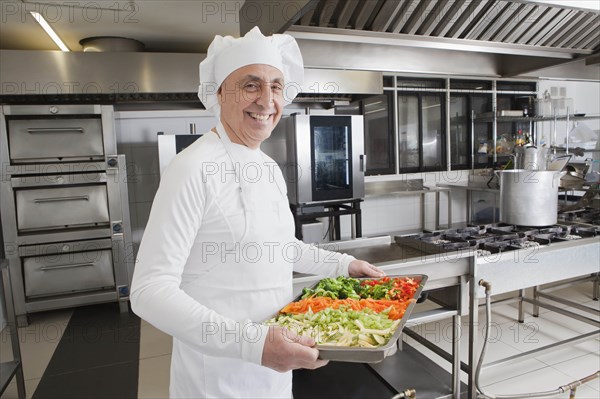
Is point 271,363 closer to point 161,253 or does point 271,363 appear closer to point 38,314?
point 161,253

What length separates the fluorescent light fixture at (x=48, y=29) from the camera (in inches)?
122

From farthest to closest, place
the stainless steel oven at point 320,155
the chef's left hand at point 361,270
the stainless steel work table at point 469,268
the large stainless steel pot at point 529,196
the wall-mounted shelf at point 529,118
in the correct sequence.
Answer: the wall-mounted shelf at point 529,118 < the stainless steel oven at point 320,155 < the large stainless steel pot at point 529,196 < the stainless steel work table at point 469,268 < the chef's left hand at point 361,270

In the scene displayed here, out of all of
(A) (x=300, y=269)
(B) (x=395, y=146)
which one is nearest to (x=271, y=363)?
(A) (x=300, y=269)

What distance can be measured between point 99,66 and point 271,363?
3.56 metres

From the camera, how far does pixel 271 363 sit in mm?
937

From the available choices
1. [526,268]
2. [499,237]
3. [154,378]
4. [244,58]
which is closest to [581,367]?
[526,268]

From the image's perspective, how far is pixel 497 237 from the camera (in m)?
2.36

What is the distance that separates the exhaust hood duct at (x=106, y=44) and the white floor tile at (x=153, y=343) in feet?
8.26

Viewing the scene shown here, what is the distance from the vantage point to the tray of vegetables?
100 cm


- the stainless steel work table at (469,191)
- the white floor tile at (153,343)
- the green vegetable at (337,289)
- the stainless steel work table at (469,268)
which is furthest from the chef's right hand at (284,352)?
the stainless steel work table at (469,191)

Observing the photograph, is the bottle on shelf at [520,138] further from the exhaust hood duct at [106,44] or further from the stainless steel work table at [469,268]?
the exhaust hood duct at [106,44]

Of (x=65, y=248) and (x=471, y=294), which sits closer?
(x=471, y=294)

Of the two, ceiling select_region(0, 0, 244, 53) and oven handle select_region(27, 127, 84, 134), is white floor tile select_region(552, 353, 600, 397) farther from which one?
oven handle select_region(27, 127, 84, 134)

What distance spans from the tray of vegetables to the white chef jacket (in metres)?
0.11
